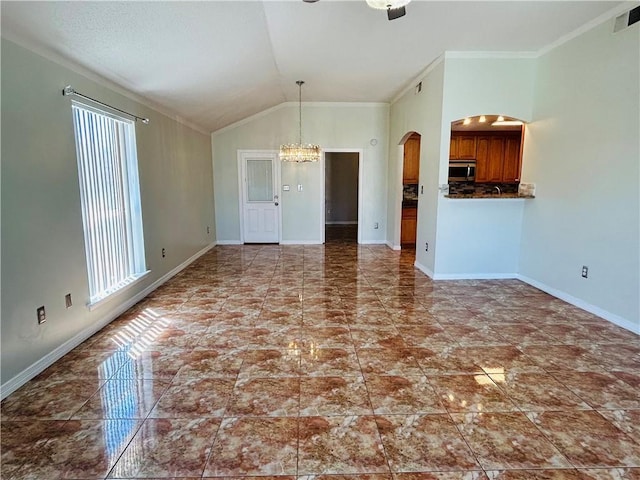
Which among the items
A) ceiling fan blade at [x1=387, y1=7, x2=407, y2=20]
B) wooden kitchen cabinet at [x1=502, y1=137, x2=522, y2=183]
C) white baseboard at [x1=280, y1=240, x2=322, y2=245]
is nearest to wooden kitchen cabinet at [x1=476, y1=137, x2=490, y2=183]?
wooden kitchen cabinet at [x1=502, y1=137, x2=522, y2=183]

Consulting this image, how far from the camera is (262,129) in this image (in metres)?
7.19

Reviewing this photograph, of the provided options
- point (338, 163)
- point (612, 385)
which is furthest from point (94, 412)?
Answer: point (338, 163)

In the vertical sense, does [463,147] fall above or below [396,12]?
below

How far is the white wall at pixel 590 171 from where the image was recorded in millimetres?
3145

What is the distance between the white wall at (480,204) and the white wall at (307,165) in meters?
2.83

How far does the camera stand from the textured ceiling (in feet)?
8.21

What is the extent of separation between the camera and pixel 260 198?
24.5ft

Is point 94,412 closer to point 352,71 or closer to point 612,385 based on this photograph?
point 612,385

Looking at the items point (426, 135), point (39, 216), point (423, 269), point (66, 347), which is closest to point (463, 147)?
point (426, 135)

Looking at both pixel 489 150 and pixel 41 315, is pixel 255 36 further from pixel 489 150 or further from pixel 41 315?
pixel 489 150

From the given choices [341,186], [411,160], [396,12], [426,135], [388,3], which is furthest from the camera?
[341,186]

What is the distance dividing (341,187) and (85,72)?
8455 millimetres

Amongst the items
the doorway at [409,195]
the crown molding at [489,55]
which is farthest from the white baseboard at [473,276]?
the crown molding at [489,55]

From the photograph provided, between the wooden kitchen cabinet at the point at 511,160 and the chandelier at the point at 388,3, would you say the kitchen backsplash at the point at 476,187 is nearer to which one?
the wooden kitchen cabinet at the point at 511,160
